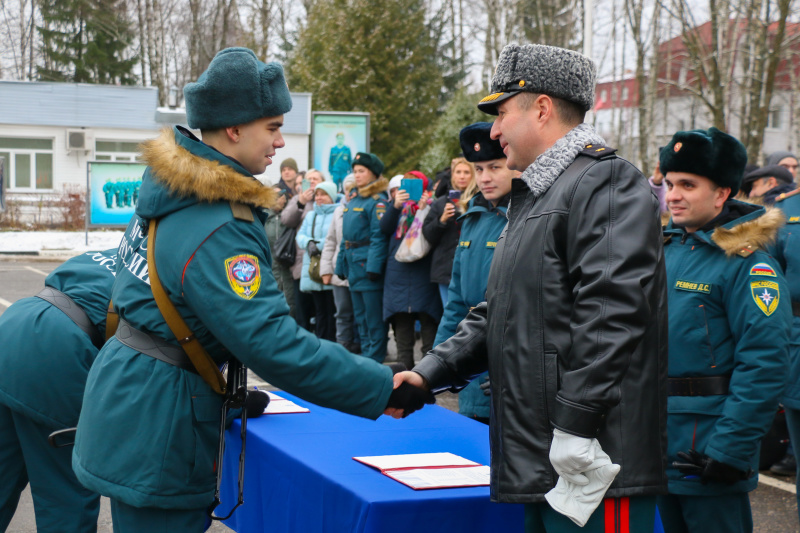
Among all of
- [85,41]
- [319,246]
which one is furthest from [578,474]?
[85,41]

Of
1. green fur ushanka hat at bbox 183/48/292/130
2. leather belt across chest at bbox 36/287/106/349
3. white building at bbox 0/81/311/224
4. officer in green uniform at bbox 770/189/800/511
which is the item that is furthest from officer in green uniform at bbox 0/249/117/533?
white building at bbox 0/81/311/224

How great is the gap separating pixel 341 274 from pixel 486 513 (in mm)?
6703

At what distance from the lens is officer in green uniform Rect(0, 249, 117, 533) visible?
320cm

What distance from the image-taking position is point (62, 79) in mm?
41125

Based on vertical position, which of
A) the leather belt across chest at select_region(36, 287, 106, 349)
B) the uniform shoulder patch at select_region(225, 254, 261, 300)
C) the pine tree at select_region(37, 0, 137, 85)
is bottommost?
the leather belt across chest at select_region(36, 287, 106, 349)

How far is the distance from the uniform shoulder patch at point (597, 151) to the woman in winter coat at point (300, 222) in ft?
27.5

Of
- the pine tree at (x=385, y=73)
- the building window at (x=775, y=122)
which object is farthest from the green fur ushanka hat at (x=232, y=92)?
the building window at (x=775, y=122)

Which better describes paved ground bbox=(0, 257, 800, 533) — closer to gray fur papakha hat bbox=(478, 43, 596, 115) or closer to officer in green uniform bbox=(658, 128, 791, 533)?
officer in green uniform bbox=(658, 128, 791, 533)

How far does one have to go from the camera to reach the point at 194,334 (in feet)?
7.79

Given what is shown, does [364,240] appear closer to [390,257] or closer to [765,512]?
[390,257]

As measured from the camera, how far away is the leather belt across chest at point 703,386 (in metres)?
3.05

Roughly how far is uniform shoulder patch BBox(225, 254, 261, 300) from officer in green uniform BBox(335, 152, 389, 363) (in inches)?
248

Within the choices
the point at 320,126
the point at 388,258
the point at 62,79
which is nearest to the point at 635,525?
the point at 388,258

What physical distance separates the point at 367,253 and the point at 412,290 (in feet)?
A: 2.89
